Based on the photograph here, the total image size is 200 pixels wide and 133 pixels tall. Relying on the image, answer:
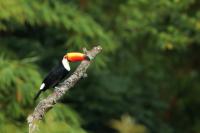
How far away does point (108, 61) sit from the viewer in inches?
377

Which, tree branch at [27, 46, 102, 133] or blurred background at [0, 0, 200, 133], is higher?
blurred background at [0, 0, 200, 133]

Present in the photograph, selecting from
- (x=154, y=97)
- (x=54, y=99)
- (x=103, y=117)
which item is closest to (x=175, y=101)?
(x=154, y=97)

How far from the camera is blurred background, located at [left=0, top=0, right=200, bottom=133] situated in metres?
6.70

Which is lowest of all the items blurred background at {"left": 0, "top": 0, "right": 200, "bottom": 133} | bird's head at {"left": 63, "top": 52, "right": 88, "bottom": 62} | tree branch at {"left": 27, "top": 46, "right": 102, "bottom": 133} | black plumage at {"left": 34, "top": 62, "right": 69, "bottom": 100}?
tree branch at {"left": 27, "top": 46, "right": 102, "bottom": 133}

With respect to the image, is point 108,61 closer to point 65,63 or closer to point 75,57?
point 65,63

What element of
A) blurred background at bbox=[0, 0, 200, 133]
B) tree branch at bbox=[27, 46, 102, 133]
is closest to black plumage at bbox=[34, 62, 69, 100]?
tree branch at bbox=[27, 46, 102, 133]

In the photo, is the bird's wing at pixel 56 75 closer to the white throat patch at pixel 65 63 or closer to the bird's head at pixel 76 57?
the white throat patch at pixel 65 63

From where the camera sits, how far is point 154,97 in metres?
10.4

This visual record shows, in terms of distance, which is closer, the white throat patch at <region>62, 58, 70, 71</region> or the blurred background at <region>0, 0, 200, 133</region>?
the white throat patch at <region>62, 58, 70, 71</region>

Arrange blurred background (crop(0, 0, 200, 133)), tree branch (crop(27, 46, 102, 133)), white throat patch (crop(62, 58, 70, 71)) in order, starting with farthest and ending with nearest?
1. blurred background (crop(0, 0, 200, 133))
2. white throat patch (crop(62, 58, 70, 71))
3. tree branch (crop(27, 46, 102, 133))

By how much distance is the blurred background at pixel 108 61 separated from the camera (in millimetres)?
6695

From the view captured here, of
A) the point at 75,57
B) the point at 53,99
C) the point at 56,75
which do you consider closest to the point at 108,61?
the point at 56,75

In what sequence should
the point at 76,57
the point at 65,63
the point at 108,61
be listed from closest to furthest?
the point at 76,57
the point at 65,63
the point at 108,61

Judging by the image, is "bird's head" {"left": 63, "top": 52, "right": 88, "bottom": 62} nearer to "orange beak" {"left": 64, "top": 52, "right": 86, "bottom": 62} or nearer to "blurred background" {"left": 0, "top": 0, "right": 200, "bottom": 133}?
"orange beak" {"left": 64, "top": 52, "right": 86, "bottom": 62}
